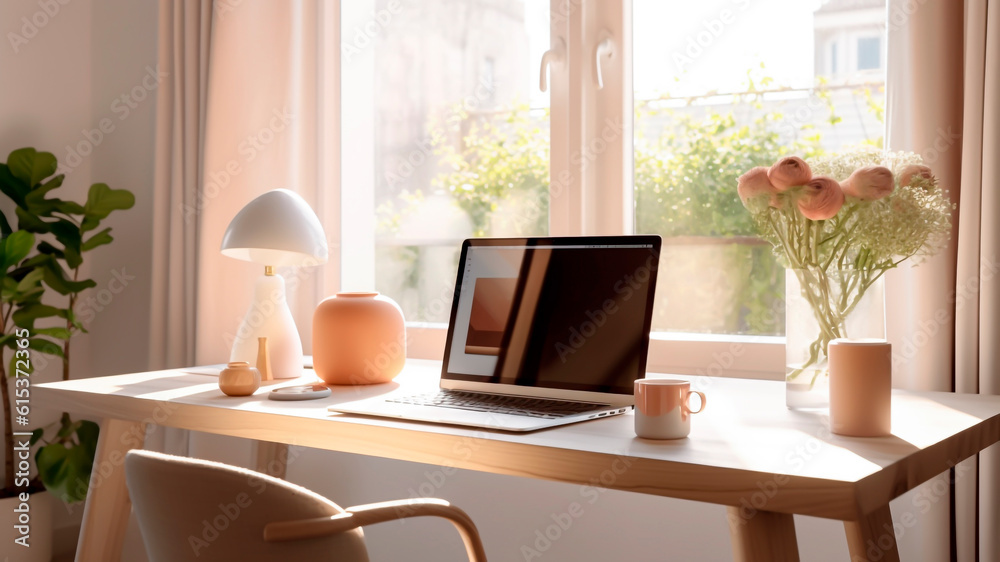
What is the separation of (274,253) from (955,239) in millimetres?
1297

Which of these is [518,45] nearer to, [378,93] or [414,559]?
[378,93]

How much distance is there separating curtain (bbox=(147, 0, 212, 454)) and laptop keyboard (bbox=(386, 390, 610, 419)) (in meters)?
1.22

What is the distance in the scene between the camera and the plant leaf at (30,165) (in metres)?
2.35

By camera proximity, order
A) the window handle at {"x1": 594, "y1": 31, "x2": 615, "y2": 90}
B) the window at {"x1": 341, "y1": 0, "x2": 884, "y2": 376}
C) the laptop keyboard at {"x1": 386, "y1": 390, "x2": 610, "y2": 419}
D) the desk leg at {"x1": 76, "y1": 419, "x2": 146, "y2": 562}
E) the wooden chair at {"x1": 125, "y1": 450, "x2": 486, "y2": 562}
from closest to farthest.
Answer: the wooden chair at {"x1": 125, "y1": 450, "x2": 486, "y2": 562} < the laptop keyboard at {"x1": 386, "y1": 390, "x2": 610, "y2": 419} < the desk leg at {"x1": 76, "y1": 419, "x2": 146, "y2": 562} < the window at {"x1": 341, "y1": 0, "x2": 884, "y2": 376} < the window handle at {"x1": 594, "y1": 31, "x2": 615, "y2": 90}

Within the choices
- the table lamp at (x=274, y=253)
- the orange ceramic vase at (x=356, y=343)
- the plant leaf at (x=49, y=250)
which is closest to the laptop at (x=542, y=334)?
the orange ceramic vase at (x=356, y=343)

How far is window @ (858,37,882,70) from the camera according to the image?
1.71 m

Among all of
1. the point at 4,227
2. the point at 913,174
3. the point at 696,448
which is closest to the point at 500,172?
the point at 913,174

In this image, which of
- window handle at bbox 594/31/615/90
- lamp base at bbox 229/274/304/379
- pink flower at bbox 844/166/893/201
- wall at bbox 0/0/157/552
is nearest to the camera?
pink flower at bbox 844/166/893/201

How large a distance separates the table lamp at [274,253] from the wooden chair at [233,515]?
0.79 m

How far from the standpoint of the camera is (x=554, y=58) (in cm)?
201

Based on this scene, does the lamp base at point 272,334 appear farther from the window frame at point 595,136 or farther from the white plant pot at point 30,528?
the white plant pot at point 30,528

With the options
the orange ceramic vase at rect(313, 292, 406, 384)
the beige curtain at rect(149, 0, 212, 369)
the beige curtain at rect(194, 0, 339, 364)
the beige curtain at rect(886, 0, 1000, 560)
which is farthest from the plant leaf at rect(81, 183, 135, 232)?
the beige curtain at rect(886, 0, 1000, 560)

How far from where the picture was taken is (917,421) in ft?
3.69

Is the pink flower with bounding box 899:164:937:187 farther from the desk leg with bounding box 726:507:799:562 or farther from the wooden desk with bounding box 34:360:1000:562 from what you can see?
the desk leg with bounding box 726:507:799:562
